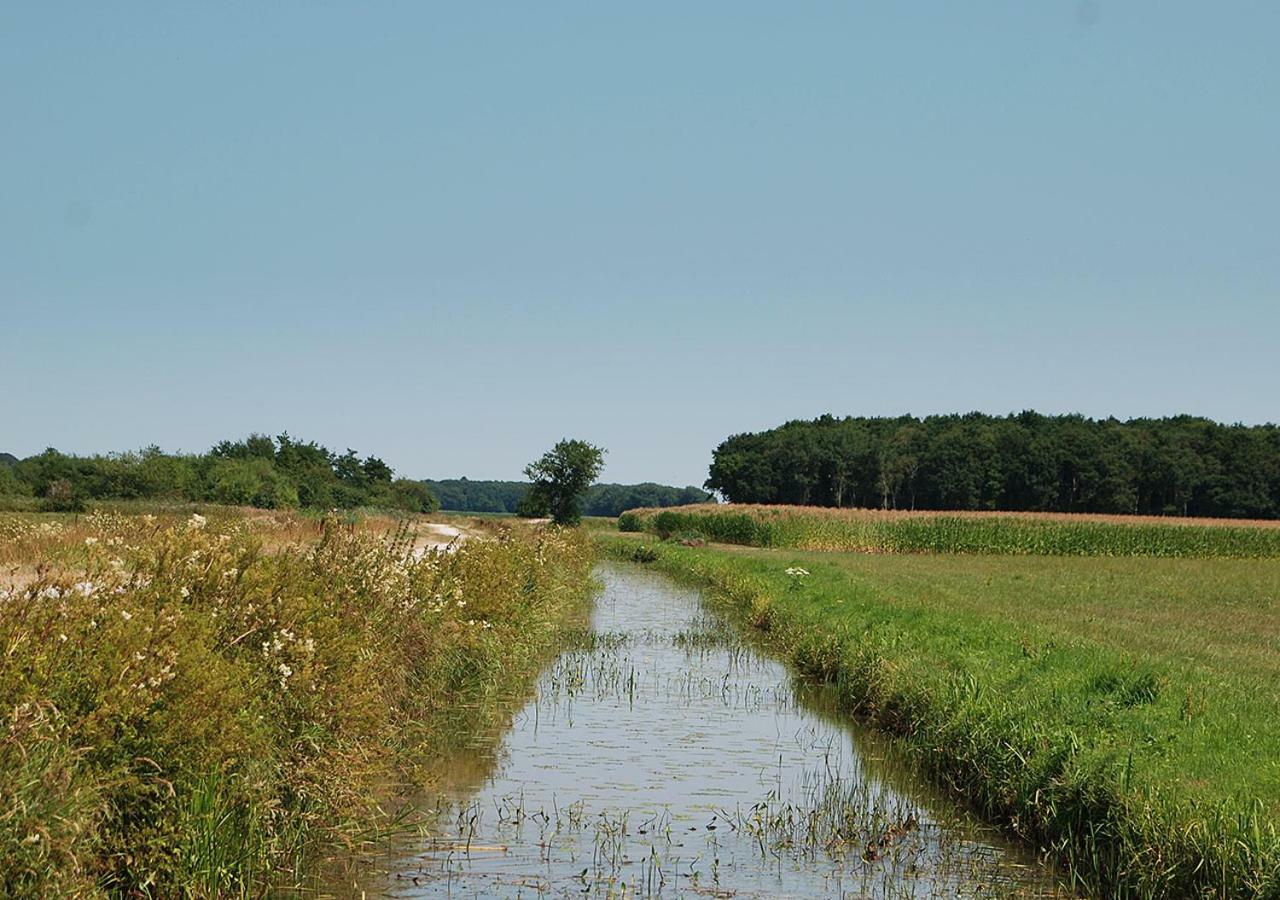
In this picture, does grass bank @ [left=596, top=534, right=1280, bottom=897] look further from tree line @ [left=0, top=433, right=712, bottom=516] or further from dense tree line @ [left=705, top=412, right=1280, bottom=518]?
dense tree line @ [left=705, top=412, right=1280, bottom=518]

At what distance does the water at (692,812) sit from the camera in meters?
9.29

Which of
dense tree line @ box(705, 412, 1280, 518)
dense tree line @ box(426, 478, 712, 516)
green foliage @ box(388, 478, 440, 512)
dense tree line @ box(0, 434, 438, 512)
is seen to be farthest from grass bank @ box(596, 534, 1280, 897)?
dense tree line @ box(426, 478, 712, 516)

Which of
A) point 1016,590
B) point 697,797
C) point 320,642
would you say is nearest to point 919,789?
point 697,797

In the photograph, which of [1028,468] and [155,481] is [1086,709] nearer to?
[155,481]

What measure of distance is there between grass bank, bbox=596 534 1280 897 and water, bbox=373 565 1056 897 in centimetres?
55

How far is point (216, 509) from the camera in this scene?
40719mm

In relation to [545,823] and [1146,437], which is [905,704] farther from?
[1146,437]

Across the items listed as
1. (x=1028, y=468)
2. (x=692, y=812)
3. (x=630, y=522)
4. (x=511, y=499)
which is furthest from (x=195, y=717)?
(x=511, y=499)

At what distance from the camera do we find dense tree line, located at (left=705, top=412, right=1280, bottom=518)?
11362 centimetres

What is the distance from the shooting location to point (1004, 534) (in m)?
57.6

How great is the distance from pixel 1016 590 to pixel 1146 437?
97.4 metres

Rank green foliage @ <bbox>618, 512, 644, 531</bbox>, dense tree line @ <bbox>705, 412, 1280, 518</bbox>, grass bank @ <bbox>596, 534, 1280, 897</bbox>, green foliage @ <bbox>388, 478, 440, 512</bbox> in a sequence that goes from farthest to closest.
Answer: dense tree line @ <bbox>705, 412, 1280, 518</bbox>
green foliage @ <bbox>388, 478, 440, 512</bbox>
green foliage @ <bbox>618, 512, 644, 531</bbox>
grass bank @ <bbox>596, 534, 1280, 897</bbox>

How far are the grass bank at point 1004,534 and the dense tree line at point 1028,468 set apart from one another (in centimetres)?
5552

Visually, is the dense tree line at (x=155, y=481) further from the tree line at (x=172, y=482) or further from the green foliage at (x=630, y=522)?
the green foliage at (x=630, y=522)
